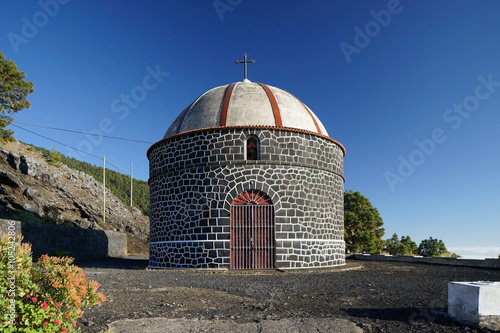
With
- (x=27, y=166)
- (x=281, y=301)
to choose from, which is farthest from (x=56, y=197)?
(x=281, y=301)

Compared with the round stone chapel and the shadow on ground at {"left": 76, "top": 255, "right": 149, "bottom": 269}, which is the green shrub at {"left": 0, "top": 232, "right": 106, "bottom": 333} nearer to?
the round stone chapel

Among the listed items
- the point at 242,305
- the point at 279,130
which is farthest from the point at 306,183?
the point at 242,305

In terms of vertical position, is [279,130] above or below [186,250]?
above

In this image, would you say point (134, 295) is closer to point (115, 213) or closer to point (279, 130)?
point (279, 130)

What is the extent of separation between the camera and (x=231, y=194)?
11.7 meters

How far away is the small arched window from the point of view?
12172 mm

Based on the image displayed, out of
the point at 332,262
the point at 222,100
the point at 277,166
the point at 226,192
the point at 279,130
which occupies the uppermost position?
the point at 222,100

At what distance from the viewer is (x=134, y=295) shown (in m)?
6.77

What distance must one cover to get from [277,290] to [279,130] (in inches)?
248

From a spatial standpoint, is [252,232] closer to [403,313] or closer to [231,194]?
[231,194]

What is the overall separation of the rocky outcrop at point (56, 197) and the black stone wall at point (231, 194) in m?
13.5

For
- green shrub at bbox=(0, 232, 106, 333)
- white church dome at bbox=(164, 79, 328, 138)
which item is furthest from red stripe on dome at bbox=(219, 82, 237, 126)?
green shrub at bbox=(0, 232, 106, 333)

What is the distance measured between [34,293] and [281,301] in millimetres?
4034

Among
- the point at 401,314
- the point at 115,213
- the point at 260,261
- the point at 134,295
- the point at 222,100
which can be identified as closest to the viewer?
the point at 401,314
